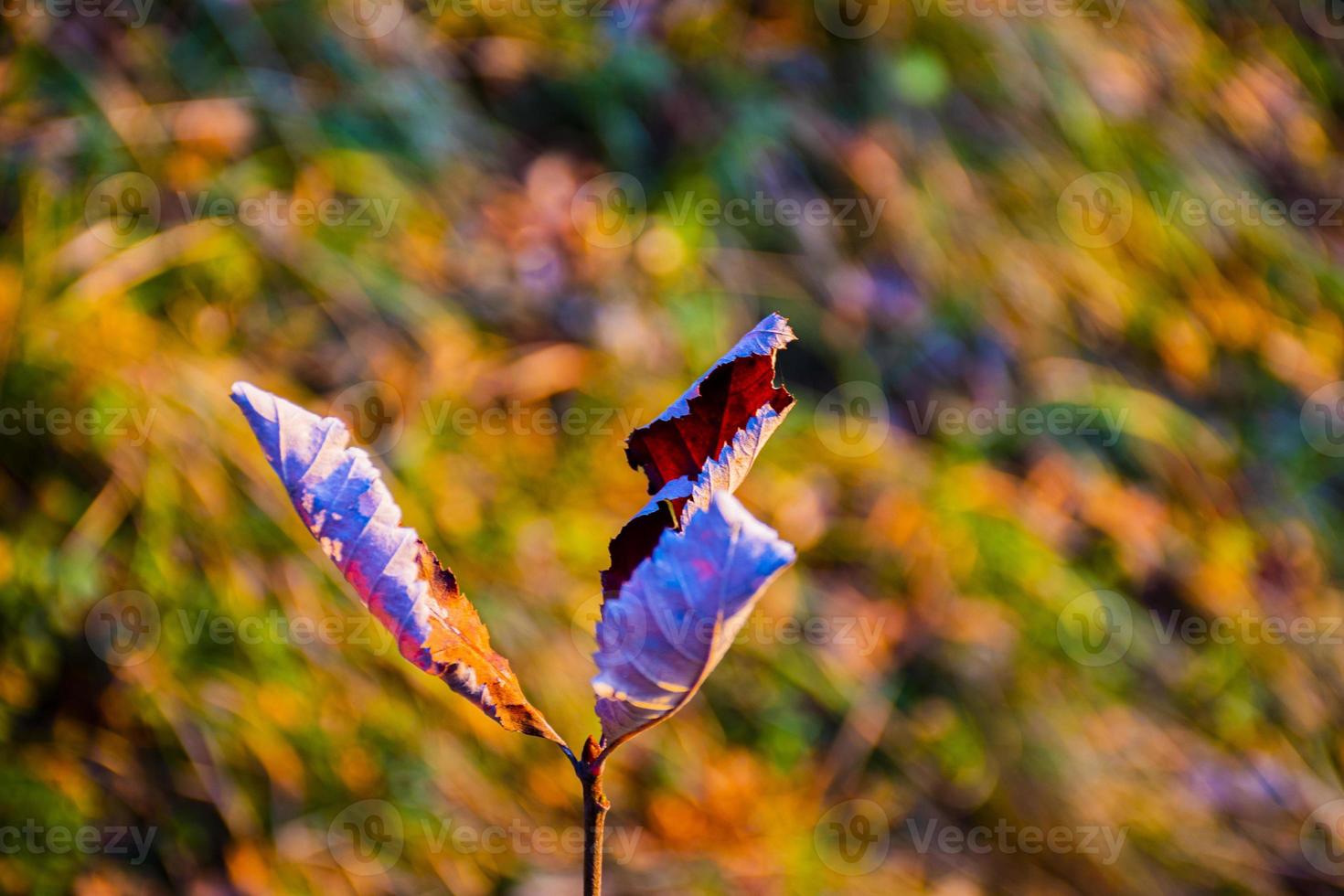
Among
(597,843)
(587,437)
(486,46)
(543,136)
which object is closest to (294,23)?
(486,46)

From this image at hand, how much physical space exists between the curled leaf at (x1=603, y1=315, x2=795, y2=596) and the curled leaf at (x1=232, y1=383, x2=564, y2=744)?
8 cm

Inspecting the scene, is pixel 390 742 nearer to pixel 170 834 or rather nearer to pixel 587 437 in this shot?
pixel 170 834

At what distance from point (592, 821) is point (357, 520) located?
145 mm

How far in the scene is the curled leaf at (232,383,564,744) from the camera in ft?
1.26

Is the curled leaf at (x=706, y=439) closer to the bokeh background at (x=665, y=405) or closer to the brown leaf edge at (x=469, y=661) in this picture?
the brown leaf edge at (x=469, y=661)

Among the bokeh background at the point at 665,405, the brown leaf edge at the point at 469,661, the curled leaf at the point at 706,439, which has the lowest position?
the bokeh background at the point at 665,405

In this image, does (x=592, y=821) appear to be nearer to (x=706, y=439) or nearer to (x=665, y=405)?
(x=706, y=439)

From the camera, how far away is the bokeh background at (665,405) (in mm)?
1577

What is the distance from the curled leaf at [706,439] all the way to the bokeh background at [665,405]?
132 cm

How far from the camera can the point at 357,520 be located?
39 centimetres

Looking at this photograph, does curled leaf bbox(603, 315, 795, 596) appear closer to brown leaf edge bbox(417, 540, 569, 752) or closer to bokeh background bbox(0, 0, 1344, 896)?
brown leaf edge bbox(417, 540, 569, 752)

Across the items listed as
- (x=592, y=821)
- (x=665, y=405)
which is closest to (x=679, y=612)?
(x=592, y=821)

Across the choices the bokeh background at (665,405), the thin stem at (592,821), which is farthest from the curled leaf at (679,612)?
the bokeh background at (665,405)

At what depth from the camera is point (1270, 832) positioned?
2.11 meters
